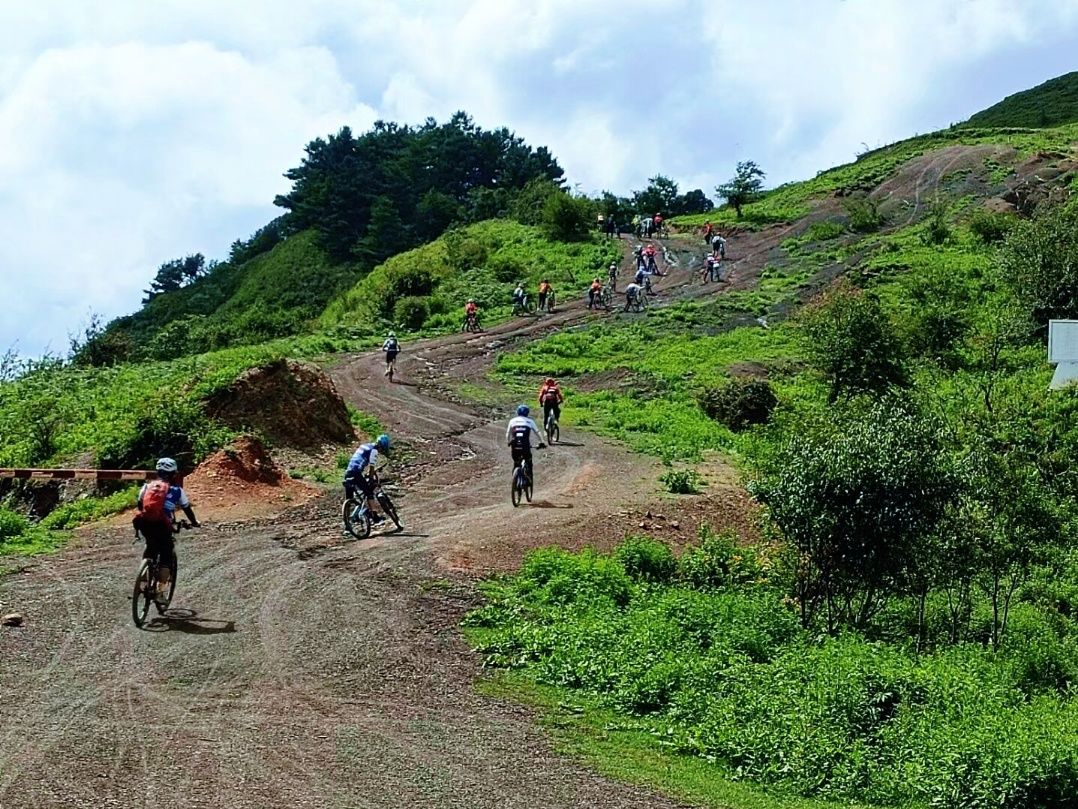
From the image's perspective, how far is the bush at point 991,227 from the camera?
54562 millimetres

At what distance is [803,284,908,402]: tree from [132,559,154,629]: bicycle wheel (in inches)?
979

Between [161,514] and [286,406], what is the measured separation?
13205 millimetres

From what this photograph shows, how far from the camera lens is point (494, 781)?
893cm

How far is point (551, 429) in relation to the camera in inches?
1129

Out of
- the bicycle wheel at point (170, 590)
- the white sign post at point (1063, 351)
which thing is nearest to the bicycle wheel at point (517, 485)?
the bicycle wheel at point (170, 590)

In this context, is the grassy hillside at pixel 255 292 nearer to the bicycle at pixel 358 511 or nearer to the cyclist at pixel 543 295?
the cyclist at pixel 543 295

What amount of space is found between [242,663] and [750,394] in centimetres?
2491

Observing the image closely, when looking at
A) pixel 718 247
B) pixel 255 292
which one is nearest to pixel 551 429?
pixel 718 247

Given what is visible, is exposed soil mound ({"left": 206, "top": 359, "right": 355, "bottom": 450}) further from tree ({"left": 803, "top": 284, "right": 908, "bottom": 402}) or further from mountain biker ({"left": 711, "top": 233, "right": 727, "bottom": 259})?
mountain biker ({"left": 711, "top": 233, "right": 727, "bottom": 259})

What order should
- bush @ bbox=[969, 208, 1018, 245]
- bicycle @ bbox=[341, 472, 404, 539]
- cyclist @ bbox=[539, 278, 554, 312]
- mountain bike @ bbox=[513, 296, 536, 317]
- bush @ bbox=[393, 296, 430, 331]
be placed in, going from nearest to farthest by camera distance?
bicycle @ bbox=[341, 472, 404, 539] < cyclist @ bbox=[539, 278, 554, 312] < mountain bike @ bbox=[513, 296, 536, 317] < bush @ bbox=[969, 208, 1018, 245] < bush @ bbox=[393, 296, 430, 331]

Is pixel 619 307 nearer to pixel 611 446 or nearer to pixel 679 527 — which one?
pixel 611 446

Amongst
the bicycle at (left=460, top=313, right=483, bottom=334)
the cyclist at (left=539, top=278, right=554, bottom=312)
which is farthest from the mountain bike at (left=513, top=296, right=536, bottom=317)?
the bicycle at (left=460, top=313, right=483, bottom=334)

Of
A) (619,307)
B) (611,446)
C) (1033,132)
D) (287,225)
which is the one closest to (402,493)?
(611,446)

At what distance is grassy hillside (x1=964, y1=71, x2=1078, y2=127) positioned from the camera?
96.7 metres
